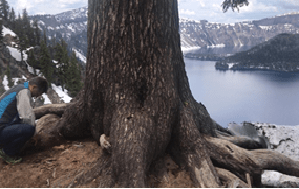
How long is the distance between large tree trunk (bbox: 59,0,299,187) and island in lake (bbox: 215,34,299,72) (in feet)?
315

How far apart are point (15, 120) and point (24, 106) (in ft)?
1.46

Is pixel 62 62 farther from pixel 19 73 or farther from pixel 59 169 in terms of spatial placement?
pixel 59 169

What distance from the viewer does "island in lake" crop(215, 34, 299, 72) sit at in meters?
89.4

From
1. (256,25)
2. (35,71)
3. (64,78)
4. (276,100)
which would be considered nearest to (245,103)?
(276,100)

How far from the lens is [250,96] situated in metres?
64.9

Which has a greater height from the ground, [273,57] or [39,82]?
[39,82]

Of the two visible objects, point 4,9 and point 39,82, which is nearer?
point 39,82

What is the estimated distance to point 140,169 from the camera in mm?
3561

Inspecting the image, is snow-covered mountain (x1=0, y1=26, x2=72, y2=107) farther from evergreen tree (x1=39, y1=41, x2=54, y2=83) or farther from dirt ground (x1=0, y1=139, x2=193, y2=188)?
dirt ground (x1=0, y1=139, x2=193, y2=188)

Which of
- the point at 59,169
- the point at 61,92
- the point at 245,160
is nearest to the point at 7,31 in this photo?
the point at 61,92

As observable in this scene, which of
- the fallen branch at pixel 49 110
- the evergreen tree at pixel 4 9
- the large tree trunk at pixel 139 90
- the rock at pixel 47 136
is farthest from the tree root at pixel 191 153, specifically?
the evergreen tree at pixel 4 9

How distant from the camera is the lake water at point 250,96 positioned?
175ft

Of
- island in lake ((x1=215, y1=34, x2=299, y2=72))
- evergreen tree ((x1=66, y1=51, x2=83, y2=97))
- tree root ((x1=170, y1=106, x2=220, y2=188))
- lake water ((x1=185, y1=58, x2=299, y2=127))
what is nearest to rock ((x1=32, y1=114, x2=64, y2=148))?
tree root ((x1=170, y1=106, x2=220, y2=188))

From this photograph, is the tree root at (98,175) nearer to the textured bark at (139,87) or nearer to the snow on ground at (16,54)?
the textured bark at (139,87)
